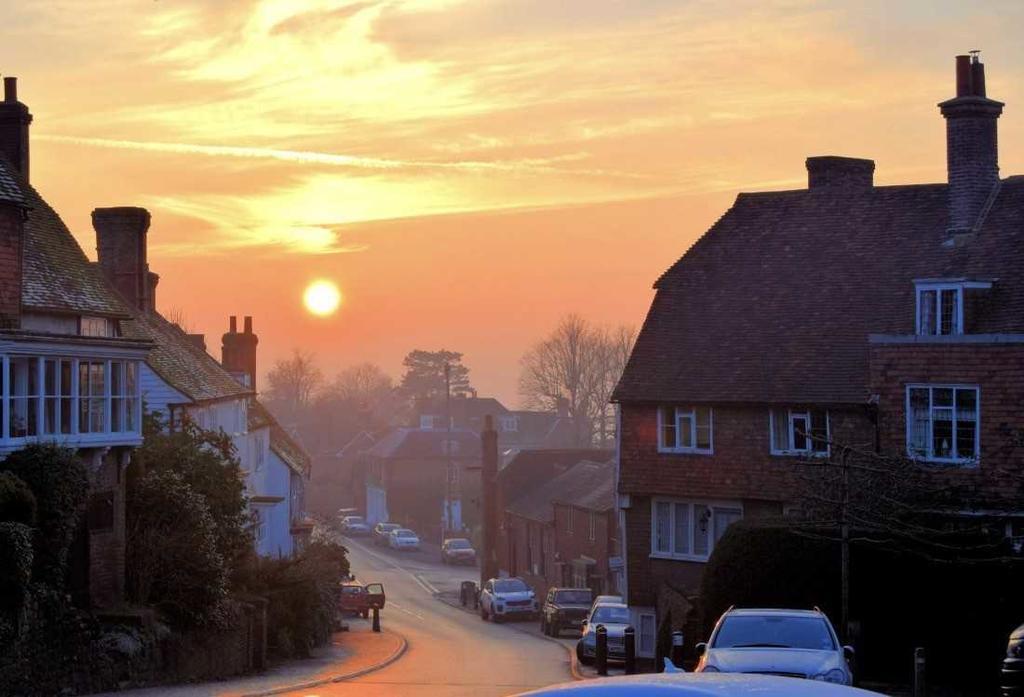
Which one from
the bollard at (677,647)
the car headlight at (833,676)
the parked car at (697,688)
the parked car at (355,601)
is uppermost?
the parked car at (697,688)

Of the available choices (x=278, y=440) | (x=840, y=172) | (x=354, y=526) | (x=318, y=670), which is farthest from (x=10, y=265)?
(x=354, y=526)

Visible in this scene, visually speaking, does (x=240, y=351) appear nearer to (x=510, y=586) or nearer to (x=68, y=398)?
(x=510, y=586)

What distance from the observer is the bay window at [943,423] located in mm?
34062

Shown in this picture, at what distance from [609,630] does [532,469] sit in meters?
41.6

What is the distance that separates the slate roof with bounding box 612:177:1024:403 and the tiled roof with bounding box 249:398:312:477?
2426 centimetres

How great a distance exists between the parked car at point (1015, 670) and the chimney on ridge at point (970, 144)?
20196 mm

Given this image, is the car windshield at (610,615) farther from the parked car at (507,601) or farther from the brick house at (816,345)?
the parked car at (507,601)

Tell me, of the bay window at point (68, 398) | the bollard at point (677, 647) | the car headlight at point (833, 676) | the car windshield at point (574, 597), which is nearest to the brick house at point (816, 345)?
the bollard at point (677, 647)

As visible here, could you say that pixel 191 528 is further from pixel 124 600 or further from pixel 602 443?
pixel 602 443

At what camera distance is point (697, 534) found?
39.9 metres

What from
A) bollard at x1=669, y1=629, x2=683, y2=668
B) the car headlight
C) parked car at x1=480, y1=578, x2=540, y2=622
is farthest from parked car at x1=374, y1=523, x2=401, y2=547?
the car headlight

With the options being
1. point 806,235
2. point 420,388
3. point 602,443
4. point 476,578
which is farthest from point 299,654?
point 420,388

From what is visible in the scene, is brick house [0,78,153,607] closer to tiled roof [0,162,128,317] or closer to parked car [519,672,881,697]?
tiled roof [0,162,128,317]

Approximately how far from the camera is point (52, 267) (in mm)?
33844
